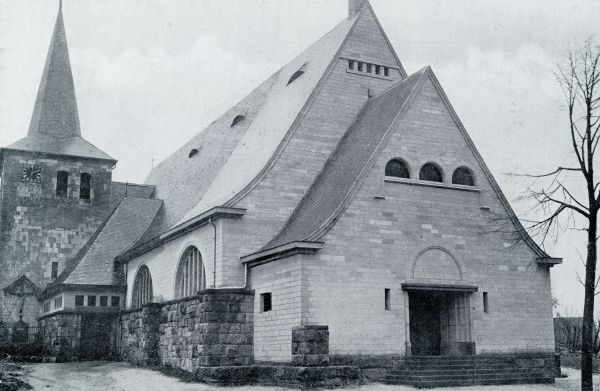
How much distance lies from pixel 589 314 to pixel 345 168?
30.0 ft

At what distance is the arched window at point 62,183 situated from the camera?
3966 cm

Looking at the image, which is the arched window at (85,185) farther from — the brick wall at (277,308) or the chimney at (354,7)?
the brick wall at (277,308)

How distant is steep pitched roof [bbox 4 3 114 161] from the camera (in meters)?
40.3

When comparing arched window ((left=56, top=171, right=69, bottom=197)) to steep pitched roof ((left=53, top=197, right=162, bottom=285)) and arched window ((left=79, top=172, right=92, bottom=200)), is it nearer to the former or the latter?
arched window ((left=79, top=172, right=92, bottom=200))

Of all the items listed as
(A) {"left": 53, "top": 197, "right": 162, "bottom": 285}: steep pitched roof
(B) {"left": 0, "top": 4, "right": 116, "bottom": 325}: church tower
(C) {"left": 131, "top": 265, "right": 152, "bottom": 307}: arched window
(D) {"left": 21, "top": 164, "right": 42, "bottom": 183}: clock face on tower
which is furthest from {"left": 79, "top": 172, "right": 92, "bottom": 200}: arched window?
(C) {"left": 131, "top": 265, "right": 152, "bottom": 307}: arched window

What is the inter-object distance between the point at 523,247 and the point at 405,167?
478 centimetres

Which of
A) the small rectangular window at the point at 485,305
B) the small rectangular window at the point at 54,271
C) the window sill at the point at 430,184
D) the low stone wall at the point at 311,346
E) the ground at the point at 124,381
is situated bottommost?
the ground at the point at 124,381

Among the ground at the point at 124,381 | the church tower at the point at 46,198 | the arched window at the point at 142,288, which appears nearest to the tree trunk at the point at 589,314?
the ground at the point at 124,381

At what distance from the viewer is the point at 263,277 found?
21.7m

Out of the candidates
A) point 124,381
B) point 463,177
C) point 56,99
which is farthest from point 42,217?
point 463,177

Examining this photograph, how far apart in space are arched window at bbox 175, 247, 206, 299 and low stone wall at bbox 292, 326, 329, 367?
5.51 m

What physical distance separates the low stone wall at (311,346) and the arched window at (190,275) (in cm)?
551

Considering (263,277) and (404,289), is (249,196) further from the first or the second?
(404,289)

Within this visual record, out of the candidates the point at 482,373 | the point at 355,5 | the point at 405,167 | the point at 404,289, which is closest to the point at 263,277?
the point at 404,289
